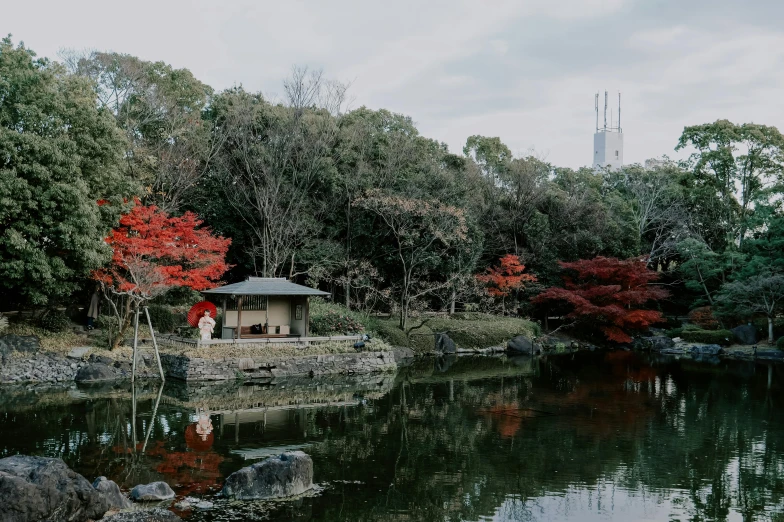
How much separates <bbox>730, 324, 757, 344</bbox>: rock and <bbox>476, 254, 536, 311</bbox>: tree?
9.49m

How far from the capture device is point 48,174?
17500mm

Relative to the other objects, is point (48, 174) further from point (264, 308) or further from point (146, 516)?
point (146, 516)

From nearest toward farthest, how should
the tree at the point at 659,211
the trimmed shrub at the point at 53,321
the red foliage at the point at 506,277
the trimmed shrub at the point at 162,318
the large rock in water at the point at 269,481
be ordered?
1. the large rock in water at the point at 269,481
2. the trimmed shrub at the point at 53,321
3. the trimmed shrub at the point at 162,318
4. the red foliage at the point at 506,277
5. the tree at the point at 659,211

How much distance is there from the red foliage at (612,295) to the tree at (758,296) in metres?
2.88

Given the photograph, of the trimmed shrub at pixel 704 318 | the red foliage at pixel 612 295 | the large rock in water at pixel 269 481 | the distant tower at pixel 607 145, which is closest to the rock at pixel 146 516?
the large rock in water at pixel 269 481

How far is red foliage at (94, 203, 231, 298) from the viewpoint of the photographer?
61.9 ft

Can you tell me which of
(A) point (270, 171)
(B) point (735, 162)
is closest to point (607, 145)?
(B) point (735, 162)

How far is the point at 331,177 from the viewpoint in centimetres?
2867

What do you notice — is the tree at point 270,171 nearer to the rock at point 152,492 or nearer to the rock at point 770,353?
the rock at point 152,492

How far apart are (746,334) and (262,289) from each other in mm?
22101

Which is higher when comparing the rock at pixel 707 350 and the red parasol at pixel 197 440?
the rock at pixel 707 350

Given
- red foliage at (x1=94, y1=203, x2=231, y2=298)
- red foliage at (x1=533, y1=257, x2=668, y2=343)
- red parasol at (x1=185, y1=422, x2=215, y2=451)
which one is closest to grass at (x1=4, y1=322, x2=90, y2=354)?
red foliage at (x1=94, y1=203, x2=231, y2=298)

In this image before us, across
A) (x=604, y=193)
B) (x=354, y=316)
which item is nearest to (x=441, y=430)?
(x=354, y=316)

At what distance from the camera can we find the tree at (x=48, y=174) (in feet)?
56.9
